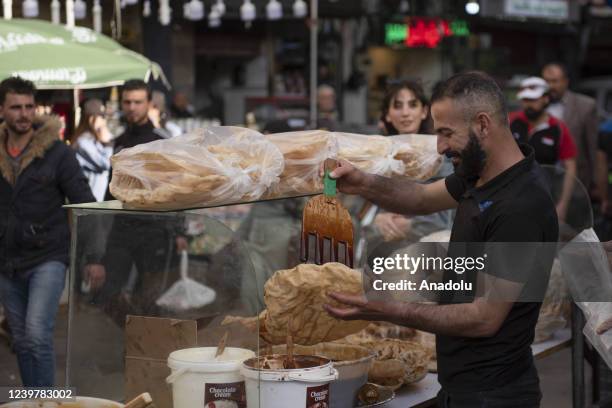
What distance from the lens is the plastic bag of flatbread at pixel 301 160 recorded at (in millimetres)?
3867

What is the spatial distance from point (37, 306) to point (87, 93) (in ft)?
28.1

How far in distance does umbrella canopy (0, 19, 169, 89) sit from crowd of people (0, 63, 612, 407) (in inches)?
18.6

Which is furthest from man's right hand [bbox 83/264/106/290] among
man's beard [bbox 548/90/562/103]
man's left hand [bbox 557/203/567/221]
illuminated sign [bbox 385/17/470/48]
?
illuminated sign [bbox 385/17/470/48]

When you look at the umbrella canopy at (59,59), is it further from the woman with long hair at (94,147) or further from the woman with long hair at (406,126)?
the woman with long hair at (406,126)

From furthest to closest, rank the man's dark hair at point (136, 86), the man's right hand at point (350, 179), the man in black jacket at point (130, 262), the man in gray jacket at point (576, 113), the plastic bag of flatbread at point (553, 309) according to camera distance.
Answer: the man in gray jacket at point (576, 113)
the man's dark hair at point (136, 86)
the plastic bag of flatbread at point (553, 309)
the man's right hand at point (350, 179)
the man in black jacket at point (130, 262)

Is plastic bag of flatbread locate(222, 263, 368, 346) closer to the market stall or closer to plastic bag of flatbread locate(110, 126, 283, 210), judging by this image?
the market stall

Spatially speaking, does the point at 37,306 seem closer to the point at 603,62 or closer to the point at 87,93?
the point at 87,93

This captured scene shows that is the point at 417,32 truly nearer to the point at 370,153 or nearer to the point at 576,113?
the point at 576,113

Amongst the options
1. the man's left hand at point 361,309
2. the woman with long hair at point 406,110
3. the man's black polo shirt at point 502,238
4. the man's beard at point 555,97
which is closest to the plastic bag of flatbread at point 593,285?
the man's black polo shirt at point 502,238

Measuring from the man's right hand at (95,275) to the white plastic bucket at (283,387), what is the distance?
62 centimetres

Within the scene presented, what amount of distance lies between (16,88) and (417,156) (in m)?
2.26

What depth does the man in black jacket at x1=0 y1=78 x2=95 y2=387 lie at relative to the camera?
17.7 feet

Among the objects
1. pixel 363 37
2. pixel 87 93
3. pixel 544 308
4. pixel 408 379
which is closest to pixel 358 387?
pixel 408 379

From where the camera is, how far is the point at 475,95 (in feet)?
10.5
